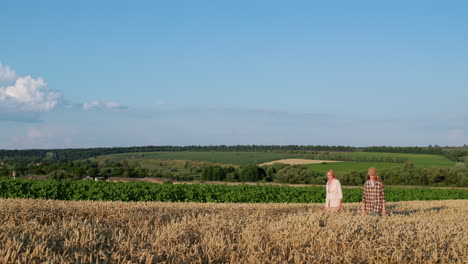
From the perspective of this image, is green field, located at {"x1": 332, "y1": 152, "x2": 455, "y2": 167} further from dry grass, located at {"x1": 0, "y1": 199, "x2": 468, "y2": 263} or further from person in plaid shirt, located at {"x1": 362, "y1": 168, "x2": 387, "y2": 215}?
dry grass, located at {"x1": 0, "y1": 199, "x2": 468, "y2": 263}

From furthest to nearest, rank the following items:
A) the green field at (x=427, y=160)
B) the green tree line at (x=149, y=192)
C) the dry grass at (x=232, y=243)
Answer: the green field at (x=427, y=160) → the green tree line at (x=149, y=192) → the dry grass at (x=232, y=243)

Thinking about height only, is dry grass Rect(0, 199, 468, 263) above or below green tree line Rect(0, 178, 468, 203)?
above

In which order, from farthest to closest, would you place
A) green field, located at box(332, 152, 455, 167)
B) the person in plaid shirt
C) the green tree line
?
green field, located at box(332, 152, 455, 167), the green tree line, the person in plaid shirt

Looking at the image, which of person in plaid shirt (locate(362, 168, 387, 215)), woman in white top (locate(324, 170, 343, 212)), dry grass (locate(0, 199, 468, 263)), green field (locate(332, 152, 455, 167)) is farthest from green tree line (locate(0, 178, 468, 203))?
green field (locate(332, 152, 455, 167))

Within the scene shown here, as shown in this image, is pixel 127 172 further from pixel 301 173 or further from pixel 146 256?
pixel 146 256

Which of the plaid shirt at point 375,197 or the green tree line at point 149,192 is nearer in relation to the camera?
the plaid shirt at point 375,197

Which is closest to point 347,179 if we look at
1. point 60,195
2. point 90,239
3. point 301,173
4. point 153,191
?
point 301,173

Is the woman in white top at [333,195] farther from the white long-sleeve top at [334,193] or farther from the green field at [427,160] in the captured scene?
the green field at [427,160]

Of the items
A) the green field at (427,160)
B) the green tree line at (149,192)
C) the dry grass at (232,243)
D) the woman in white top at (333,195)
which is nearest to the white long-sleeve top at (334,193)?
the woman in white top at (333,195)

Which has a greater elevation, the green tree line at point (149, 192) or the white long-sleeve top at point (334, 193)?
the white long-sleeve top at point (334, 193)

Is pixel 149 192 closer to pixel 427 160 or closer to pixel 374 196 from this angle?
pixel 374 196

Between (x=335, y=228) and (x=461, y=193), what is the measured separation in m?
Result: 40.7

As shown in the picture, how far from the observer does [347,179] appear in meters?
58.3

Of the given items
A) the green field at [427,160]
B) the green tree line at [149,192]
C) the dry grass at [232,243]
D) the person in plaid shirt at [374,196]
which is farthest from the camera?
the green field at [427,160]
